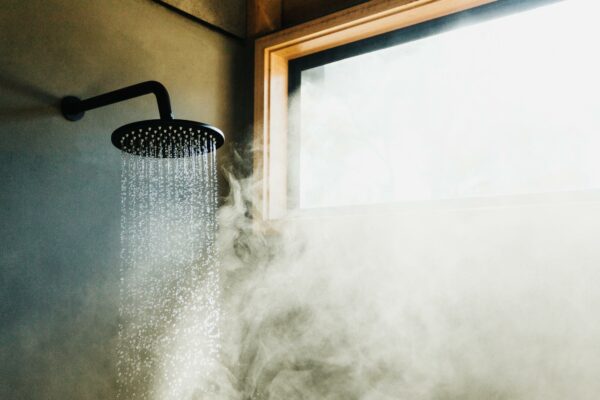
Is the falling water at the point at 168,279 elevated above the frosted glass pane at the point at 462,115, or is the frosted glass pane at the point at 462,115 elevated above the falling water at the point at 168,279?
the frosted glass pane at the point at 462,115

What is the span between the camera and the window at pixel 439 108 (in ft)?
6.70

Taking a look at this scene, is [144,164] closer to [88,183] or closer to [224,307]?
[88,183]

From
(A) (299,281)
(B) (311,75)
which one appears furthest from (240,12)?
(A) (299,281)

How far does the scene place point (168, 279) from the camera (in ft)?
7.48

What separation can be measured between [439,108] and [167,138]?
3.98 feet

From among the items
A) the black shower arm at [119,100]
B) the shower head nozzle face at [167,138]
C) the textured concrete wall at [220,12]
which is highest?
the textured concrete wall at [220,12]

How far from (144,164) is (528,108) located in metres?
1.55

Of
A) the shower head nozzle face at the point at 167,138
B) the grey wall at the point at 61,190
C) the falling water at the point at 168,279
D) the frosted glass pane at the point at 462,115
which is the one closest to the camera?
the shower head nozzle face at the point at 167,138

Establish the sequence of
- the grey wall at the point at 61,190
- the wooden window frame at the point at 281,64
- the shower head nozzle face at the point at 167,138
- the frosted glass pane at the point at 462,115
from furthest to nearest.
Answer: the wooden window frame at the point at 281,64, the frosted glass pane at the point at 462,115, the grey wall at the point at 61,190, the shower head nozzle face at the point at 167,138

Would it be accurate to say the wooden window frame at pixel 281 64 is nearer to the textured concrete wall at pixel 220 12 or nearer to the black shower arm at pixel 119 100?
the textured concrete wall at pixel 220 12

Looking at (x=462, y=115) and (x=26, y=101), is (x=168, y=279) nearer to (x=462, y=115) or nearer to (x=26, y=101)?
(x=26, y=101)

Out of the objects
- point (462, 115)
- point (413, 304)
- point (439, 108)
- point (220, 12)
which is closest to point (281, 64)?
point (220, 12)

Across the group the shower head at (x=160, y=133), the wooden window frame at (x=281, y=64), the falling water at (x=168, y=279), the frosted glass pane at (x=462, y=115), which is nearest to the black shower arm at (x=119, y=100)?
the shower head at (x=160, y=133)

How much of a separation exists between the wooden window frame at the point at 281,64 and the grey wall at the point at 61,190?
560 millimetres
